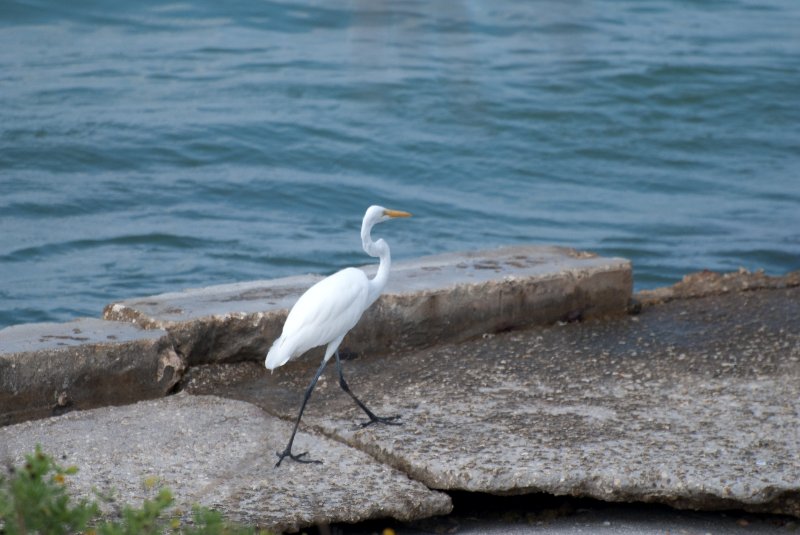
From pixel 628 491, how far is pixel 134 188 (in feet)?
23.9

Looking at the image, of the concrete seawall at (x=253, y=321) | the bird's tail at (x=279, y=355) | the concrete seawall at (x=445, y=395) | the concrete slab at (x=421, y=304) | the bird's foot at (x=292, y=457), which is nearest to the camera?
the concrete seawall at (x=445, y=395)

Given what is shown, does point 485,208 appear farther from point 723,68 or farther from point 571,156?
point 723,68

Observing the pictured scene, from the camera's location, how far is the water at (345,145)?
880cm

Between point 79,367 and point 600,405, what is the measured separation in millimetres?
1947

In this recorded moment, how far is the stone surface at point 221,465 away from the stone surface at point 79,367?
11 centimetres

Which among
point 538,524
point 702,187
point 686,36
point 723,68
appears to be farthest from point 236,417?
point 686,36

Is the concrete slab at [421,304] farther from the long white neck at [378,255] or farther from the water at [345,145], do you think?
the water at [345,145]

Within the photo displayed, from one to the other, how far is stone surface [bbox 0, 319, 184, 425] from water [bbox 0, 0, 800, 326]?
2.46 m

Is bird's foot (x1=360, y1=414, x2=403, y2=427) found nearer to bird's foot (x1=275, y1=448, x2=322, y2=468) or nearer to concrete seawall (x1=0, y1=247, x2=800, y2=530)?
concrete seawall (x1=0, y1=247, x2=800, y2=530)

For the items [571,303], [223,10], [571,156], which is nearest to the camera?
[571,303]

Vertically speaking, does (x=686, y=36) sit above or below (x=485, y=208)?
above

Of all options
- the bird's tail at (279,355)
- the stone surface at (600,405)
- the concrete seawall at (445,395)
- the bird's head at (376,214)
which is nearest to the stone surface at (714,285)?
the concrete seawall at (445,395)

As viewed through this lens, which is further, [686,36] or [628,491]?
[686,36]

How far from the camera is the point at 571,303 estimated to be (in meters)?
5.38
